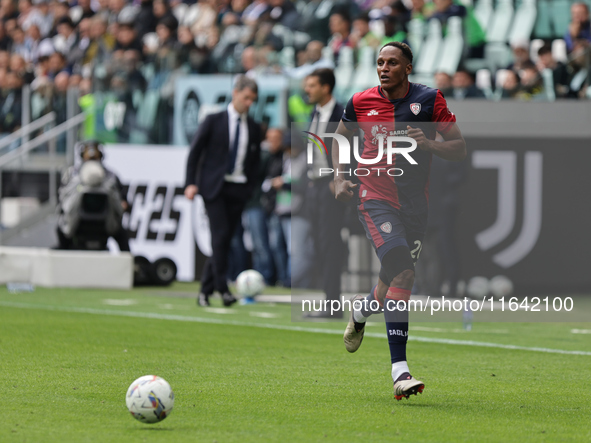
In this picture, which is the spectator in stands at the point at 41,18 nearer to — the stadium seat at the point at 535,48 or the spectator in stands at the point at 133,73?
the spectator in stands at the point at 133,73

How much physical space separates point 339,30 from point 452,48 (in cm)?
216

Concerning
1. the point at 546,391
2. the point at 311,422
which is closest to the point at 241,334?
the point at 546,391

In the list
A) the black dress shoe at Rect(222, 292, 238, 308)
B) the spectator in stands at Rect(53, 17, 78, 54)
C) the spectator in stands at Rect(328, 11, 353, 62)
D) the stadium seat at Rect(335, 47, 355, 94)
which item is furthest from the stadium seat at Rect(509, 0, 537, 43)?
the spectator in stands at Rect(53, 17, 78, 54)

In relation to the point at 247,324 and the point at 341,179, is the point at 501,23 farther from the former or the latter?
the point at 341,179

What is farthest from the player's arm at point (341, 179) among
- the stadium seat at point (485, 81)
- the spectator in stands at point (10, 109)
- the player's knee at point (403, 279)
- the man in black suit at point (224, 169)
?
the spectator in stands at point (10, 109)

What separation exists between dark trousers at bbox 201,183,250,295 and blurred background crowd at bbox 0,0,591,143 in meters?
2.93

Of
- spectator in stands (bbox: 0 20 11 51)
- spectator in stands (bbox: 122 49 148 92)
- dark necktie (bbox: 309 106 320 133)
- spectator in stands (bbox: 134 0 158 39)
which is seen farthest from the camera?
spectator in stands (bbox: 0 20 11 51)

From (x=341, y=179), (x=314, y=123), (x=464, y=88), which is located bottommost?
(x=341, y=179)

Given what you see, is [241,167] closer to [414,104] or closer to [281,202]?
[281,202]

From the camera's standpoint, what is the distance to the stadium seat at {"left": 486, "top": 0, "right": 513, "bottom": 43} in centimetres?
1550

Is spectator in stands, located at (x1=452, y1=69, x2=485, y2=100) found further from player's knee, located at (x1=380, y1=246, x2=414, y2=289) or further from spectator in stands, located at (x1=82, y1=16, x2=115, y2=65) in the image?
player's knee, located at (x1=380, y1=246, x2=414, y2=289)

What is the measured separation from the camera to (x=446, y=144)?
630cm

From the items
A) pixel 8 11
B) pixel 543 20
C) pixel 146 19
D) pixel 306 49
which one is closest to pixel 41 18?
pixel 8 11

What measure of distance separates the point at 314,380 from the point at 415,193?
1.37 metres
